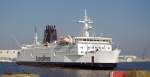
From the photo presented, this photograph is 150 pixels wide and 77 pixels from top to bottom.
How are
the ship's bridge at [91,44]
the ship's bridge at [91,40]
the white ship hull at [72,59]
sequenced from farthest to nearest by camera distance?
1. the ship's bridge at [91,40]
2. the ship's bridge at [91,44]
3. the white ship hull at [72,59]

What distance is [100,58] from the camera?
9431cm

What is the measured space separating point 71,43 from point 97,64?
32.4 ft

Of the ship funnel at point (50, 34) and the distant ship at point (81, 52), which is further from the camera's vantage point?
the ship funnel at point (50, 34)

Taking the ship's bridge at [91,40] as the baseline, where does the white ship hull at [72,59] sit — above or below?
below

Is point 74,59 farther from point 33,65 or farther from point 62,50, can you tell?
point 33,65

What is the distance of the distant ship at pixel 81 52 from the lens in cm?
9506

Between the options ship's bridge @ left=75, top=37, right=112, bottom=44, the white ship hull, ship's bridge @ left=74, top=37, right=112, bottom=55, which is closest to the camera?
the white ship hull

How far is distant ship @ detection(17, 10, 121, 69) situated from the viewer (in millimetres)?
95062

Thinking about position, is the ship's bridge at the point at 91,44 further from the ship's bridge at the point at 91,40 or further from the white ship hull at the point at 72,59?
the white ship hull at the point at 72,59

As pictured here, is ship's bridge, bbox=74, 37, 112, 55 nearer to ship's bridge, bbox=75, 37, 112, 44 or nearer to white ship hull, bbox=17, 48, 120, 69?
ship's bridge, bbox=75, 37, 112, 44

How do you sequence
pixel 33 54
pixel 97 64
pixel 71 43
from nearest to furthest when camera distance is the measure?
pixel 97 64, pixel 71 43, pixel 33 54

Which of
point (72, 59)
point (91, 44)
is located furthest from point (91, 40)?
point (72, 59)

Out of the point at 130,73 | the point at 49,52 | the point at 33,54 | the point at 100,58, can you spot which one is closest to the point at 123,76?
the point at 130,73

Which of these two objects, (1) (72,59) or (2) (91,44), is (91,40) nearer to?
(2) (91,44)
